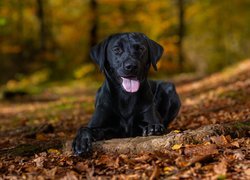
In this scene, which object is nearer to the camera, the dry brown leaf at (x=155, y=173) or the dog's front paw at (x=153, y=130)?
the dry brown leaf at (x=155, y=173)

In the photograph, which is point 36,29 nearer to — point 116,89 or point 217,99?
point 217,99

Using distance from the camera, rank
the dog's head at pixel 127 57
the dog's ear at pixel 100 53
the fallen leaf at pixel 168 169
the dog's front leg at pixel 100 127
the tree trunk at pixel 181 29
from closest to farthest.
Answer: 1. the fallen leaf at pixel 168 169
2. the dog's front leg at pixel 100 127
3. the dog's head at pixel 127 57
4. the dog's ear at pixel 100 53
5. the tree trunk at pixel 181 29

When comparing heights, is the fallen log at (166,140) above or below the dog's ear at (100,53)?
below

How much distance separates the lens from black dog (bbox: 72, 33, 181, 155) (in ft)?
16.9

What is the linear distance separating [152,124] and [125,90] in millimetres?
490

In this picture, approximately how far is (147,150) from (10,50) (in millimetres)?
24724

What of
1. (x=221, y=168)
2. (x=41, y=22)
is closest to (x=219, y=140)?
(x=221, y=168)

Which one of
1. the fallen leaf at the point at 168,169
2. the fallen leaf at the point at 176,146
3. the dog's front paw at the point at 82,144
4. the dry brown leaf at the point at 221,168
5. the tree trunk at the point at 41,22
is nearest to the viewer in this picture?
the dry brown leaf at the point at 221,168

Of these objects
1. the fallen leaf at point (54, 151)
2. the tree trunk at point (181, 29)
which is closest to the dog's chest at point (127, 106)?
the fallen leaf at point (54, 151)

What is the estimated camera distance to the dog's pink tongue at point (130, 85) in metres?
5.21

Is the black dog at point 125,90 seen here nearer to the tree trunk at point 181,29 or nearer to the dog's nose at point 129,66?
the dog's nose at point 129,66

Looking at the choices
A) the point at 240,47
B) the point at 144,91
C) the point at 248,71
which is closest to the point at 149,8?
the point at 240,47

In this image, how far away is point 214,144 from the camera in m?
4.51

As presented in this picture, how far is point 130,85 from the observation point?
206 inches
